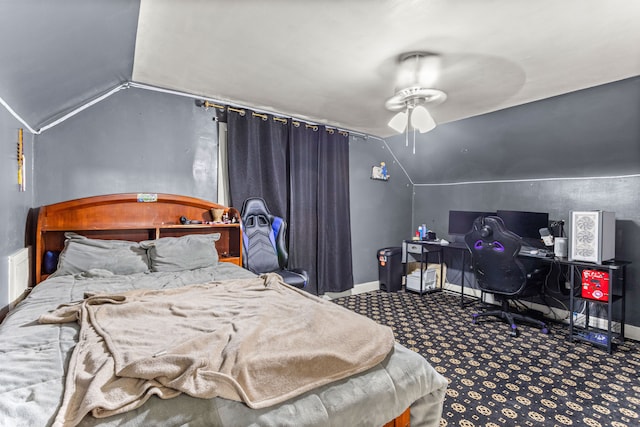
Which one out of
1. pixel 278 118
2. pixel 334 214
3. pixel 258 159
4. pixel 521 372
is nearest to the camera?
pixel 521 372

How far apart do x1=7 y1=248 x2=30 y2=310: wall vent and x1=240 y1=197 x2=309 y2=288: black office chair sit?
5.64 feet

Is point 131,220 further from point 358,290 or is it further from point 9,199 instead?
point 358,290

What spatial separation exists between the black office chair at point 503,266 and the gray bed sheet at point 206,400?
7.26 feet

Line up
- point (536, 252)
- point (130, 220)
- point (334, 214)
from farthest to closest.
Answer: point (334, 214), point (536, 252), point (130, 220)

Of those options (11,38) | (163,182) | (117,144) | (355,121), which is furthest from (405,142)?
(11,38)

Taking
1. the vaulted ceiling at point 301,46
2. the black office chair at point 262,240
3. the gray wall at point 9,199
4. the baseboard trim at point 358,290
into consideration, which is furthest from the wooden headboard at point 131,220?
the baseboard trim at point 358,290

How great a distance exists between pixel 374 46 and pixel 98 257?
264cm

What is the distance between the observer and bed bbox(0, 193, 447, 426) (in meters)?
0.94

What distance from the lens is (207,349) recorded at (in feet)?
3.86

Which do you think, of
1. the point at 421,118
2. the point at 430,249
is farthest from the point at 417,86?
the point at 430,249

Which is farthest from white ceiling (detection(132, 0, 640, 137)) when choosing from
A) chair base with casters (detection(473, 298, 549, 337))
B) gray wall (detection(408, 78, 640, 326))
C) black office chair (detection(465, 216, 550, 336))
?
chair base with casters (detection(473, 298, 549, 337))

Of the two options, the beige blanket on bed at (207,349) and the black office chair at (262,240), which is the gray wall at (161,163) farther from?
the beige blanket on bed at (207,349)

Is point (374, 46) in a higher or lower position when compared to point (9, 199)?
higher

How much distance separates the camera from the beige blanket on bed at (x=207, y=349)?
38.5 inches
